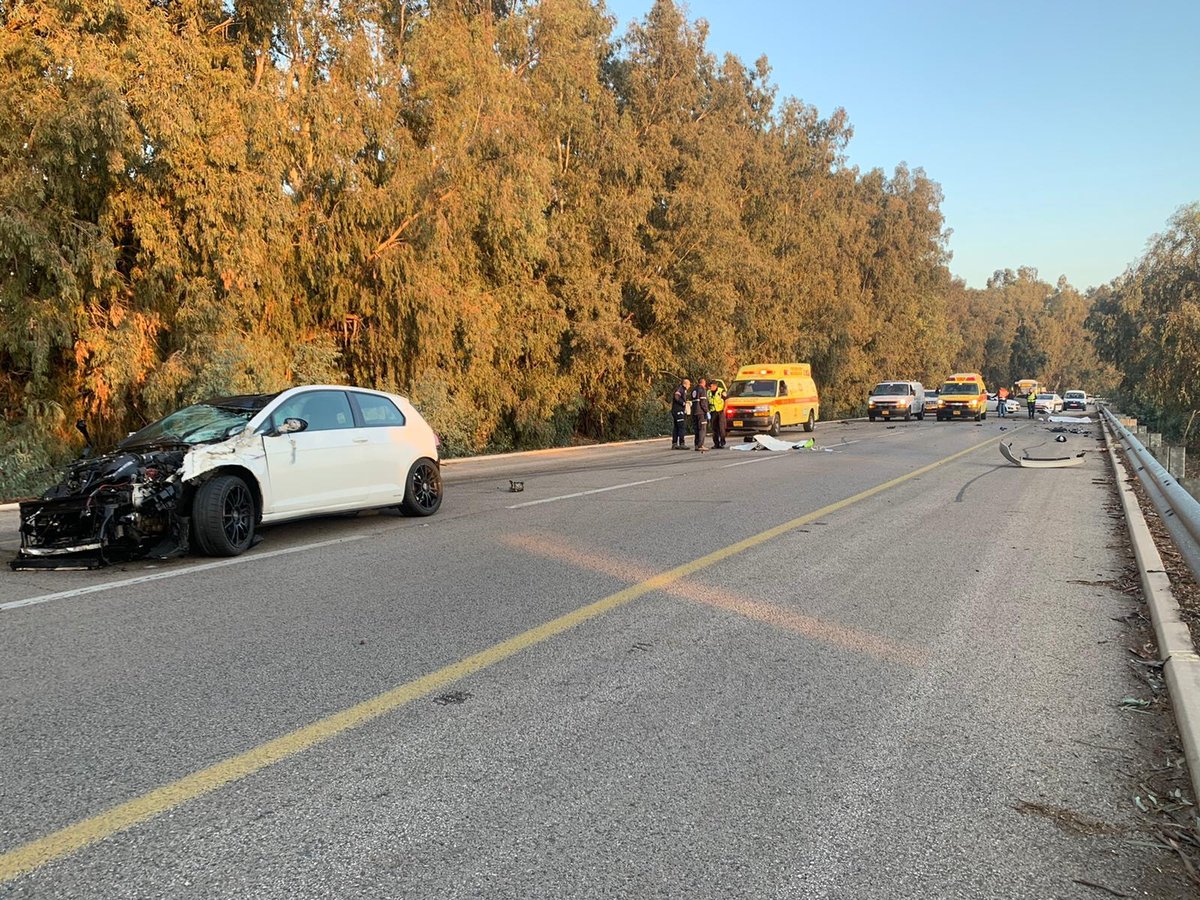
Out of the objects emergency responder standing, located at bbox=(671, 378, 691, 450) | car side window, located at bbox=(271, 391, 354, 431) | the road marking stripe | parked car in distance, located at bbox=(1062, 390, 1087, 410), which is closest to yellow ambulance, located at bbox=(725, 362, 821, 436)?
emergency responder standing, located at bbox=(671, 378, 691, 450)

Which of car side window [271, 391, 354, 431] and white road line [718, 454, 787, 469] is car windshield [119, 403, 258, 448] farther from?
white road line [718, 454, 787, 469]

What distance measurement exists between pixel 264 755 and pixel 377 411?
266 inches

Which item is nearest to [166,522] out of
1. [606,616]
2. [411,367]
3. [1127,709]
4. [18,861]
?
[606,616]

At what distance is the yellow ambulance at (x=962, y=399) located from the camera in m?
47.0

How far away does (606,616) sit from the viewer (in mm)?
5980

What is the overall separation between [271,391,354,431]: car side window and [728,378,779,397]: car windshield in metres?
23.7

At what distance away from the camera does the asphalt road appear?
291cm

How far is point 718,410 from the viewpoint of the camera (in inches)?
968

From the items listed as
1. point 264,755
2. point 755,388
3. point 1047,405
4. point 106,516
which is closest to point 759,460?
point 755,388

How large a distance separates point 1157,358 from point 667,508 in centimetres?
2960

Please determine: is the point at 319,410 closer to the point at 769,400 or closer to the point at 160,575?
the point at 160,575

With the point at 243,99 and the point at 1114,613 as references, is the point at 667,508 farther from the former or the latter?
the point at 243,99

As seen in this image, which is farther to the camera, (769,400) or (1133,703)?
(769,400)

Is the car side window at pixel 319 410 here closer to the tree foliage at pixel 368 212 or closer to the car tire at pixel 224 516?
the car tire at pixel 224 516
